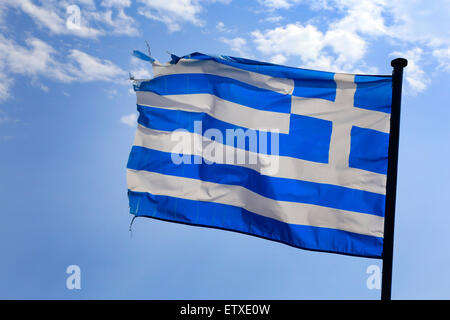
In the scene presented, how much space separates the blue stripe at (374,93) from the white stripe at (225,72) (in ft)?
3.71

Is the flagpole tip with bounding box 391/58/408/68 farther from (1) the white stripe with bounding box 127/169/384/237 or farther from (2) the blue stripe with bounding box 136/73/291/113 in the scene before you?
(1) the white stripe with bounding box 127/169/384/237

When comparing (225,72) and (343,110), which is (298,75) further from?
(225,72)

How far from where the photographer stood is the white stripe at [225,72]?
26.1ft

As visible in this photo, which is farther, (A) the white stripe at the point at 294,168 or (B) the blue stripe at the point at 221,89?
(B) the blue stripe at the point at 221,89

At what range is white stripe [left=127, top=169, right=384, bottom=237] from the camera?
7145 mm

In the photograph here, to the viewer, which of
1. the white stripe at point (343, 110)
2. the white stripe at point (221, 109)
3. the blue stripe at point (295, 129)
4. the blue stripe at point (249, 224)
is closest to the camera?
the blue stripe at point (249, 224)

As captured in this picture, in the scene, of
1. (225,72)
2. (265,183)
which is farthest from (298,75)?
(265,183)

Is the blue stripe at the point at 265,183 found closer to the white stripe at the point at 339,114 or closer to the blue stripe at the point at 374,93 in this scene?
the white stripe at the point at 339,114

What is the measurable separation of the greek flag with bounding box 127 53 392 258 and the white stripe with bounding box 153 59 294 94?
2cm

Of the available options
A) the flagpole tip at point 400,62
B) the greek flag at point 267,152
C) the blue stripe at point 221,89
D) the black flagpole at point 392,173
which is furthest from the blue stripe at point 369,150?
the blue stripe at point 221,89

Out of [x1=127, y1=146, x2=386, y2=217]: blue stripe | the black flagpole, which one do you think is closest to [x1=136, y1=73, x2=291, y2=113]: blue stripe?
→ [x1=127, y1=146, x2=386, y2=217]: blue stripe
